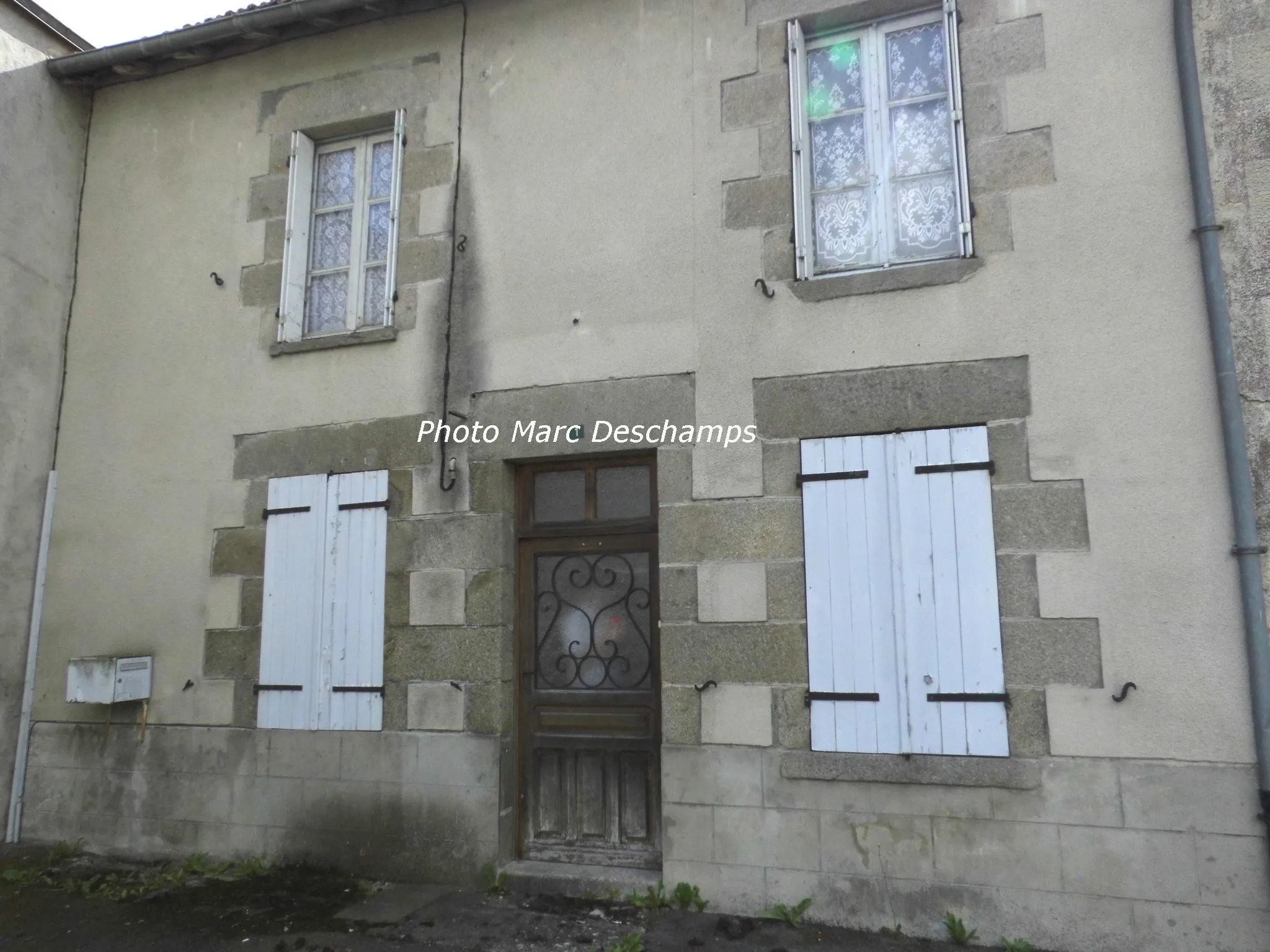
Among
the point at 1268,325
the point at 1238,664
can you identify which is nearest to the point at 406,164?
the point at 1268,325

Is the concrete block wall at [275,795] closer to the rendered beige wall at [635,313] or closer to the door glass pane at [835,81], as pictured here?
the rendered beige wall at [635,313]

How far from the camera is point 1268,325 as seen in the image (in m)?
3.79

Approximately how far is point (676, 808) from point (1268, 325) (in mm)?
3183

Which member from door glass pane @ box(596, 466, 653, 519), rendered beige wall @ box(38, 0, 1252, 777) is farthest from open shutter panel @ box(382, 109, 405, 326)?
→ door glass pane @ box(596, 466, 653, 519)

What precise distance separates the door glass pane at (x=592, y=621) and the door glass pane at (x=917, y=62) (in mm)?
2573

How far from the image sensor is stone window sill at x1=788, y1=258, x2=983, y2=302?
13.9 feet

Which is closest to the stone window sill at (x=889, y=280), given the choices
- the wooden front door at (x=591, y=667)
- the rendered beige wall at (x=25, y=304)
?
the wooden front door at (x=591, y=667)

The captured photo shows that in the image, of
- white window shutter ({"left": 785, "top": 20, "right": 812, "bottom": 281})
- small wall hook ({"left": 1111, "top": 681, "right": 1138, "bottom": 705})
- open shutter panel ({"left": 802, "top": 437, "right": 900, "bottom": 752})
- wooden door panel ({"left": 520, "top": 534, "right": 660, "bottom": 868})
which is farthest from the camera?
wooden door panel ({"left": 520, "top": 534, "right": 660, "bottom": 868})

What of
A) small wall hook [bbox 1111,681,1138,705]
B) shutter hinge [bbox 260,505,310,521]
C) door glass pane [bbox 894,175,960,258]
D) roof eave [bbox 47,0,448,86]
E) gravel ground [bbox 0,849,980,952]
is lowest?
gravel ground [bbox 0,849,980,952]

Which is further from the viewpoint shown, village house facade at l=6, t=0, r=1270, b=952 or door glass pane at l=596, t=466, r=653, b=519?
door glass pane at l=596, t=466, r=653, b=519

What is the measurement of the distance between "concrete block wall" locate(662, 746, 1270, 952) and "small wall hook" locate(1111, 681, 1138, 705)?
249mm

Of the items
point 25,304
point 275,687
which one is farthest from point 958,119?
point 25,304

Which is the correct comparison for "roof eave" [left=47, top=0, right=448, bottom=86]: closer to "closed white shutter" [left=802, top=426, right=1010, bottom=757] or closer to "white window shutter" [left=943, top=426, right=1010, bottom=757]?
"closed white shutter" [left=802, top=426, right=1010, bottom=757]

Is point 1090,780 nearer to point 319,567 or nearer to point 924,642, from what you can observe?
point 924,642
